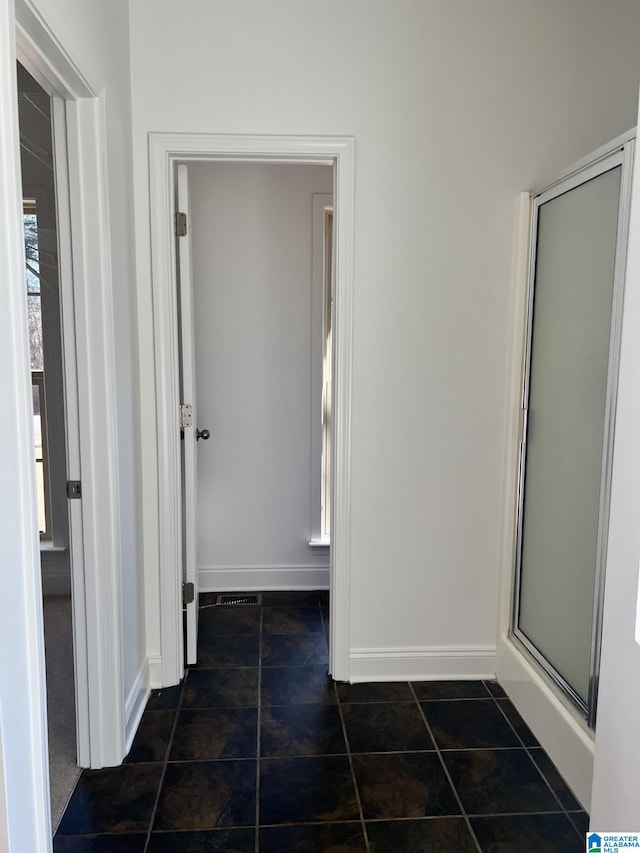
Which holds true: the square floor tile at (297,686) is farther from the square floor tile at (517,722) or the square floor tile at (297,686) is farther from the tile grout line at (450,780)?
the square floor tile at (517,722)

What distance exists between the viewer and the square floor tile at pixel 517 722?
2256 mm

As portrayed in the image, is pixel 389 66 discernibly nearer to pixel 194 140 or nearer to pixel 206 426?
pixel 194 140

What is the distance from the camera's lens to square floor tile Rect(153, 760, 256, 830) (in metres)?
1.85

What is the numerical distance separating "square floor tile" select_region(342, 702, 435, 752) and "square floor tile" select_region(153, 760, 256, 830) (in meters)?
0.39

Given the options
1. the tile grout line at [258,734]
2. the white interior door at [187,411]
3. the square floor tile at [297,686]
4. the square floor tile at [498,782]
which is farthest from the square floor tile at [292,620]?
the square floor tile at [498,782]

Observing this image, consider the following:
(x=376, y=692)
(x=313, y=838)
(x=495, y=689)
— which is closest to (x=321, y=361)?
(x=376, y=692)

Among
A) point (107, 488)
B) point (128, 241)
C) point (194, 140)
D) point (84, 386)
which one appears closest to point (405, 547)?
point (107, 488)

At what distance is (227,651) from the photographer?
2.88 meters

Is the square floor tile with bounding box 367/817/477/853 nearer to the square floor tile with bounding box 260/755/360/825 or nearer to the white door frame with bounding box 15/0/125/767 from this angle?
the square floor tile with bounding box 260/755/360/825

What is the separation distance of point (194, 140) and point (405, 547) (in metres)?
1.77

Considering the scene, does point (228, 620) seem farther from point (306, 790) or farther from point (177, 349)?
point (177, 349)

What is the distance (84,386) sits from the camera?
1.94 m

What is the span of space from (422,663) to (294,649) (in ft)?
1.94

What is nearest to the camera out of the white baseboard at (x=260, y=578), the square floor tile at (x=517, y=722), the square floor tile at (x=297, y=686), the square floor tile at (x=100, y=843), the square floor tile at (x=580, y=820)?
the square floor tile at (x=100, y=843)
